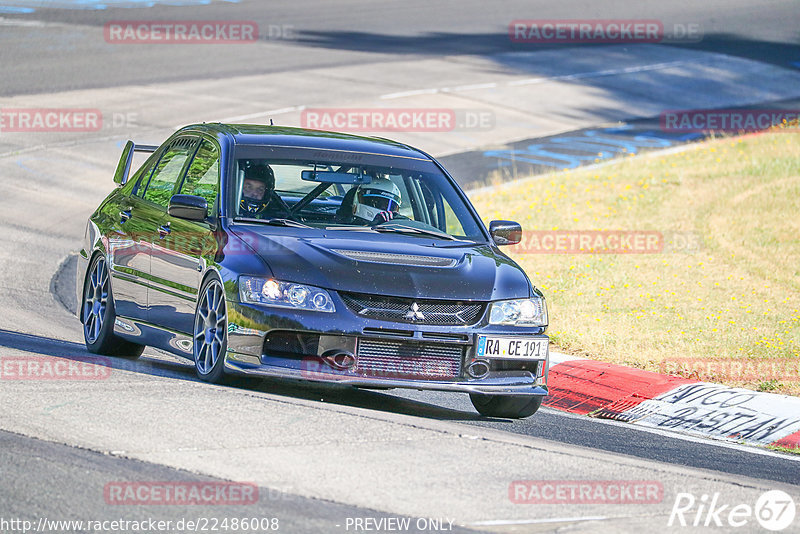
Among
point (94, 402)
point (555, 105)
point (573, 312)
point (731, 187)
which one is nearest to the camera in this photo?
point (94, 402)

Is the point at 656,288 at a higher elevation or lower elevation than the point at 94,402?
lower

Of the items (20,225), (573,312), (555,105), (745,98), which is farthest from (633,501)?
(745,98)

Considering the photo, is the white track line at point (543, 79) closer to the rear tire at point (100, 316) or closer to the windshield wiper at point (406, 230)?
the rear tire at point (100, 316)

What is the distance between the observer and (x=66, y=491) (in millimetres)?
5848

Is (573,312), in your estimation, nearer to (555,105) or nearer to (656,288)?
(656,288)

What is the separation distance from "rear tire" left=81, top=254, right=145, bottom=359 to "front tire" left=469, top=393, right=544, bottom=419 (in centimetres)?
269

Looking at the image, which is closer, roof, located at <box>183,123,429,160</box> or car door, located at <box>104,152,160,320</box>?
roof, located at <box>183,123,429,160</box>

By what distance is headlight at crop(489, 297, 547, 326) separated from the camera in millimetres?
8273

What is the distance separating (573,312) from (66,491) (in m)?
8.23
